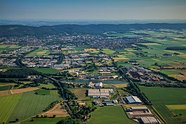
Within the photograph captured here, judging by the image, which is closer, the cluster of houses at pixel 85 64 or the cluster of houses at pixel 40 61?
the cluster of houses at pixel 85 64

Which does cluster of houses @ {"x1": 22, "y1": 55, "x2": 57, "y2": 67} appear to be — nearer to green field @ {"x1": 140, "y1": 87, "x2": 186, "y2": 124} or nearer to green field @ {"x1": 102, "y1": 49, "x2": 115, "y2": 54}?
green field @ {"x1": 102, "y1": 49, "x2": 115, "y2": 54}

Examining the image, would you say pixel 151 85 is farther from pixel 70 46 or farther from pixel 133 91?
pixel 70 46

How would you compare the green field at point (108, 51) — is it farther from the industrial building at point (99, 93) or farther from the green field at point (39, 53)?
the industrial building at point (99, 93)

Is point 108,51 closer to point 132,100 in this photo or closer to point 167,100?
point 132,100

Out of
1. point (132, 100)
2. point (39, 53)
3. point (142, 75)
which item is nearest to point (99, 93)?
point (132, 100)

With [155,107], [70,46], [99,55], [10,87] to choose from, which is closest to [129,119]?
[155,107]

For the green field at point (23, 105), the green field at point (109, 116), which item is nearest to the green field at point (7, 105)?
the green field at point (23, 105)

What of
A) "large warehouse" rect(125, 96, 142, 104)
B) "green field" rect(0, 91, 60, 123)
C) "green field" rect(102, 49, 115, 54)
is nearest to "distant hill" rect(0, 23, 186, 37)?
"green field" rect(102, 49, 115, 54)
